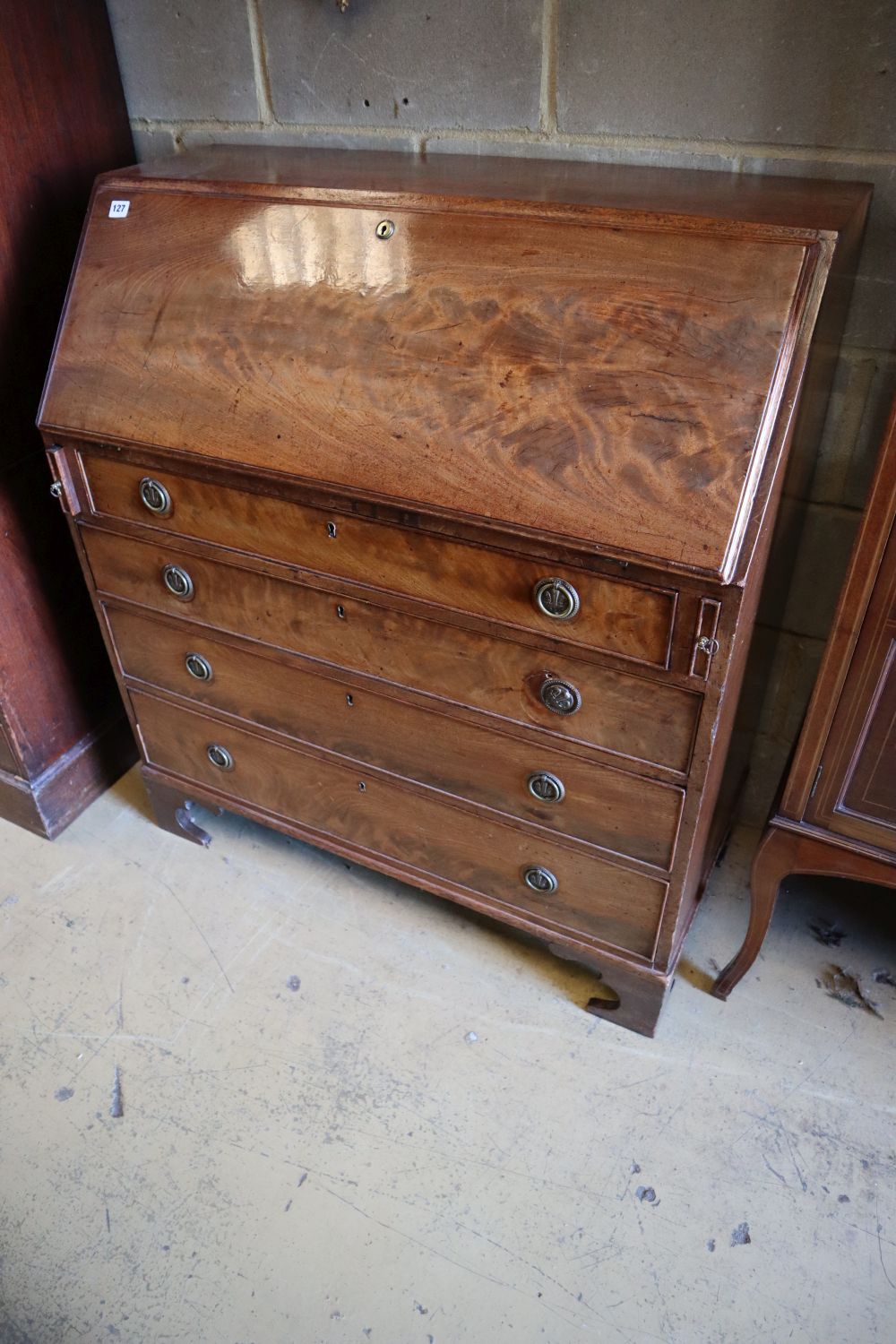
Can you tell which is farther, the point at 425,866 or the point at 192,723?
the point at 192,723

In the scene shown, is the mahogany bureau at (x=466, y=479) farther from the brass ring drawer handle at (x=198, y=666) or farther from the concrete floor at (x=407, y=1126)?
the concrete floor at (x=407, y=1126)

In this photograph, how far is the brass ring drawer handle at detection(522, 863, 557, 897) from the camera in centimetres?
161

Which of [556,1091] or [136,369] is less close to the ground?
[136,369]

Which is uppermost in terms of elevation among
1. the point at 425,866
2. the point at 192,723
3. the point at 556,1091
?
the point at 192,723

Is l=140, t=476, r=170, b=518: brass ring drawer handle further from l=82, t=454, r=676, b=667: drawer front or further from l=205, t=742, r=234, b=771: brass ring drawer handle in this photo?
l=205, t=742, r=234, b=771: brass ring drawer handle

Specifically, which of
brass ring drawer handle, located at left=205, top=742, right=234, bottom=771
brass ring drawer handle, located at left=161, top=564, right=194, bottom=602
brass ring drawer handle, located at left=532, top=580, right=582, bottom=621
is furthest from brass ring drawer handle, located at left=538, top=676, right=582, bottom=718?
brass ring drawer handle, located at left=205, top=742, right=234, bottom=771

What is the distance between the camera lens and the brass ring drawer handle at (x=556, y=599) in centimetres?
126

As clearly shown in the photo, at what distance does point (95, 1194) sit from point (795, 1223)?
1.11 meters

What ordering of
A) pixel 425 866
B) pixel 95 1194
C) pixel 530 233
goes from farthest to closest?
pixel 425 866, pixel 95 1194, pixel 530 233

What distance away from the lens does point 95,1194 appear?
1.51m

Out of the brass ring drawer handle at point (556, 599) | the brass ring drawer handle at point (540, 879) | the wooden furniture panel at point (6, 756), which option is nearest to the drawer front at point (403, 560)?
the brass ring drawer handle at point (556, 599)

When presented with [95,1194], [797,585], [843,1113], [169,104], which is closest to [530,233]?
[797,585]

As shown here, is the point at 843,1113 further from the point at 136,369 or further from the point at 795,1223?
→ the point at 136,369

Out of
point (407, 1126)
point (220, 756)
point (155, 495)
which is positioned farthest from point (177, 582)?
point (407, 1126)
